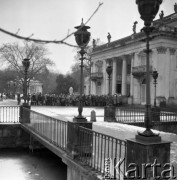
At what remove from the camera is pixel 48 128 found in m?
12.3

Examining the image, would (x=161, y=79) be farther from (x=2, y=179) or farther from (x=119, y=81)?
(x=2, y=179)

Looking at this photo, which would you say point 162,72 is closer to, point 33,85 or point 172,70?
point 172,70

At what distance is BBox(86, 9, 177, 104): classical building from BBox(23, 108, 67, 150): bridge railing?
21238 millimetres

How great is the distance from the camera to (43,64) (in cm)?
6056

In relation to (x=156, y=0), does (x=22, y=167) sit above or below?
below

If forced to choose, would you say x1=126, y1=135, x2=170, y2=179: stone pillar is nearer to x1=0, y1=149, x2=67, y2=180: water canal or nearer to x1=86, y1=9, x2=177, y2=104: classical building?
x1=0, y1=149, x2=67, y2=180: water canal

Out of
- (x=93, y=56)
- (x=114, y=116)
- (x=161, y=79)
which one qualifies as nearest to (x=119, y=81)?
(x=93, y=56)

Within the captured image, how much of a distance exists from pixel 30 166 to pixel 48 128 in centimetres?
294

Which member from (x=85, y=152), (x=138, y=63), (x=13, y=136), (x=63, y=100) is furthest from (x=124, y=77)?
(x=85, y=152)

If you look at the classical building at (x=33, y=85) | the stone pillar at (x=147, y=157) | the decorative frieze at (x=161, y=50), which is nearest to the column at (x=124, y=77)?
the decorative frieze at (x=161, y=50)

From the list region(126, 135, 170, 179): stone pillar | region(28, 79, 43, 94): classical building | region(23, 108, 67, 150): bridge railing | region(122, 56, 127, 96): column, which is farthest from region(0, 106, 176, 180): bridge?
region(28, 79, 43, 94): classical building

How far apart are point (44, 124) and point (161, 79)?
29.7m

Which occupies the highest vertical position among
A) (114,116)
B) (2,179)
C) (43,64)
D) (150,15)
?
(43,64)

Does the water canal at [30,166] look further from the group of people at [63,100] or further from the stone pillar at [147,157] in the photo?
the group of people at [63,100]
